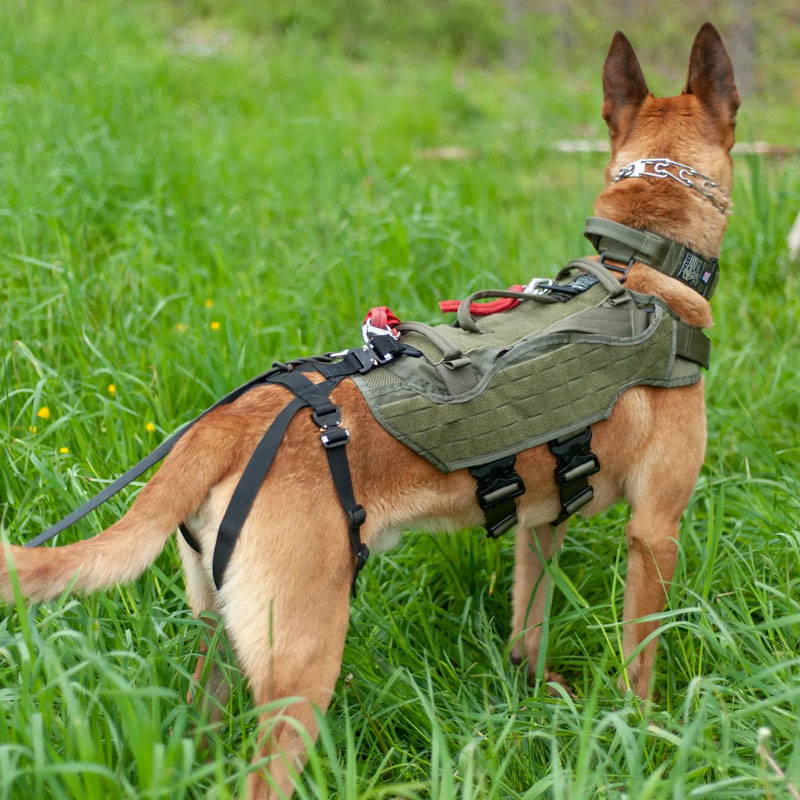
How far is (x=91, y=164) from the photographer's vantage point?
4.47m

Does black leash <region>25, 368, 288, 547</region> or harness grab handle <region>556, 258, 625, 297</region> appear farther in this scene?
harness grab handle <region>556, 258, 625, 297</region>

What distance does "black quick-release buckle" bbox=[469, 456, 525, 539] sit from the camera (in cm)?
205

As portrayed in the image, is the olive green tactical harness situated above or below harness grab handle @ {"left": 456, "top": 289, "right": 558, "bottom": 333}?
below

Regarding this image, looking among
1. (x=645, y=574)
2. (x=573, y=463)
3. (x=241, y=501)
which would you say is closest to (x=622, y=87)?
(x=573, y=463)

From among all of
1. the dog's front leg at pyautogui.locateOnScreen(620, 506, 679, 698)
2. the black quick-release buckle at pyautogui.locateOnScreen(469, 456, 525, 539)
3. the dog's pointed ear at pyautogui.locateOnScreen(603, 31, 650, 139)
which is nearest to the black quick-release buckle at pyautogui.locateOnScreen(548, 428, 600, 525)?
the black quick-release buckle at pyautogui.locateOnScreen(469, 456, 525, 539)

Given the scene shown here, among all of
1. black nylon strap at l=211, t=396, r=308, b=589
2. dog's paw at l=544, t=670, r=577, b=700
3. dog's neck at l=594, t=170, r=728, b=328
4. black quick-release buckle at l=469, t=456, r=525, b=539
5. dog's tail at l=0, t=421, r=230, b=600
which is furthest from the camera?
dog's paw at l=544, t=670, r=577, b=700

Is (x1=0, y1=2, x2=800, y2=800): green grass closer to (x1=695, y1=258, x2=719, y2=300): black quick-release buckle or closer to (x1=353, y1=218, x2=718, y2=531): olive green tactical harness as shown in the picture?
(x1=353, y1=218, x2=718, y2=531): olive green tactical harness

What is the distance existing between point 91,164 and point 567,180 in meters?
3.49

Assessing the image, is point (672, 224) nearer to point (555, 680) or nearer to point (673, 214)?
point (673, 214)

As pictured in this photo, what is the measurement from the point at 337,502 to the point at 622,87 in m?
1.69

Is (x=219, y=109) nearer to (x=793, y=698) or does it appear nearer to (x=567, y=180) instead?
(x=567, y=180)

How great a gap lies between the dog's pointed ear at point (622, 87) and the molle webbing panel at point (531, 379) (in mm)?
705

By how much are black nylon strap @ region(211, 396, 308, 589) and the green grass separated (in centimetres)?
28

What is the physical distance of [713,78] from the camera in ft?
8.18
